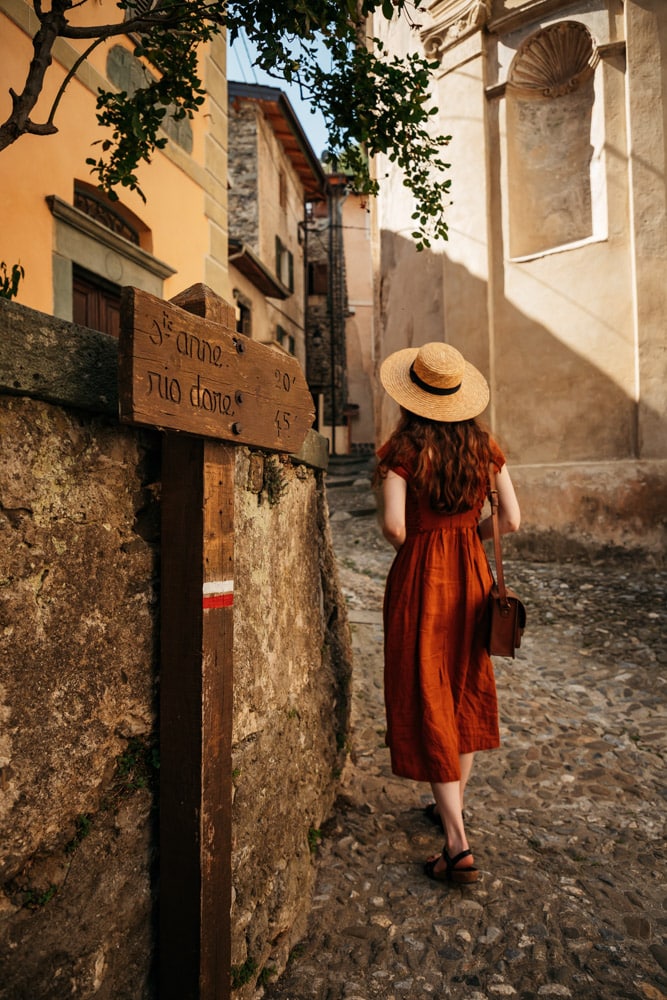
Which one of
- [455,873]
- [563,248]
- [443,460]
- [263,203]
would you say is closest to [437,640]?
[443,460]

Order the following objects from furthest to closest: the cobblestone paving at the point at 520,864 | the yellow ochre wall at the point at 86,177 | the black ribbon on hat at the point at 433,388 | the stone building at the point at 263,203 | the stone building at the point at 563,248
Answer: the stone building at the point at 263,203 < the stone building at the point at 563,248 < the yellow ochre wall at the point at 86,177 < the black ribbon on hat at the point at 433,388 < the cobblestone paving at the point at 520,864

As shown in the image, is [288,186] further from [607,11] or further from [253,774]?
[253,774]

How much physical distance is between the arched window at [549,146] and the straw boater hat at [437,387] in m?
6.32

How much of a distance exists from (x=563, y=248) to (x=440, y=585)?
21.6 ft

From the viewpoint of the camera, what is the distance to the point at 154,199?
6.98m

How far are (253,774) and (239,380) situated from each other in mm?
1164

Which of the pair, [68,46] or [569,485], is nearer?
[68,46]

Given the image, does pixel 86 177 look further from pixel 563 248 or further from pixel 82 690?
pixel 82 690

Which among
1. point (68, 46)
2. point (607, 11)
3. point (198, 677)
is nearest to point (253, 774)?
point (198, 677)

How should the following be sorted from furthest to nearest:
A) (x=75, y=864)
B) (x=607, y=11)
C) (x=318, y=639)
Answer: (x=607, y=11) → (x=318, y=639) → (x=75, y=864)

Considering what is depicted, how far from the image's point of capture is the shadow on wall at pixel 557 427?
7316mm

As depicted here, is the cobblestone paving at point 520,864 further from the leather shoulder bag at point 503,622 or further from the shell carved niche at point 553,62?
the shell carved niche at point 553,62

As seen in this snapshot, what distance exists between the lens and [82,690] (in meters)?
1.47

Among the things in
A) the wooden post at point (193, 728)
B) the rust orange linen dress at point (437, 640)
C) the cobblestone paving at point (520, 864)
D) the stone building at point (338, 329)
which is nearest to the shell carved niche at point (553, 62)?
the cobblestone paving at point (520, 864)
